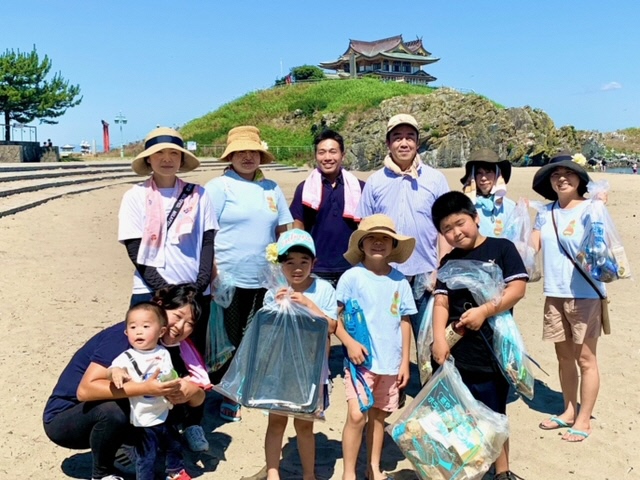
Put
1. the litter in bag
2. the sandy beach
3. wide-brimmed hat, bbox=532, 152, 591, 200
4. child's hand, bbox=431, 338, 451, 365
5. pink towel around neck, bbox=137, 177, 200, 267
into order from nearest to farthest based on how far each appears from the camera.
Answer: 1. child's hand, bbox=431, 338, 451, 365
2. the litter in bag
3. pink towel around neck, bbox=137, 177, 200, 267
4. the sandy beach
5. wide-brimmed hat, bbox=532, 152, 591, 200

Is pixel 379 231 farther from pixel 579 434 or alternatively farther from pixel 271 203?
pixel 579 434

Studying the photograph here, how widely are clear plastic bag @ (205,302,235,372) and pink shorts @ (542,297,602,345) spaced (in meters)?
2.44

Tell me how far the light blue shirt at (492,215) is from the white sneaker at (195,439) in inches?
99.7

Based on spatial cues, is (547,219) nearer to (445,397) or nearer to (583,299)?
(583,299)

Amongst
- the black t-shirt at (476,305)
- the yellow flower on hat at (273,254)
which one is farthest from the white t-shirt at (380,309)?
the yellow flower on hat at (273,254)

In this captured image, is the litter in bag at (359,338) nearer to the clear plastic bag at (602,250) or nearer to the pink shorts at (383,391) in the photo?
the pink shorts at (383,391)

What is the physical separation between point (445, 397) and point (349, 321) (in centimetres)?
70

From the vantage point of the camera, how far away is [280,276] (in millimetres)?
3383

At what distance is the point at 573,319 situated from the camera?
411cm

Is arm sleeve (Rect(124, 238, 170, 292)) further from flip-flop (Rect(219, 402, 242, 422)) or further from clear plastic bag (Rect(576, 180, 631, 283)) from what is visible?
clear plastic bag (Rect(576, 180, 631, 283))

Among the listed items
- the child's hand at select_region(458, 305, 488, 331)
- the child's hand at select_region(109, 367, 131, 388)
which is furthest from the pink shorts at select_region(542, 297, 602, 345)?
the child's hand at select_region(109, 367, 131, 388)

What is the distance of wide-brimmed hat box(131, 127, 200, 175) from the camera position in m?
3.63

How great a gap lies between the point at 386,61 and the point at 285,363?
70560 millimetres

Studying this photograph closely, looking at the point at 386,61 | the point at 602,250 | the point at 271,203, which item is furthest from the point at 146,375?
the point at 386,61
